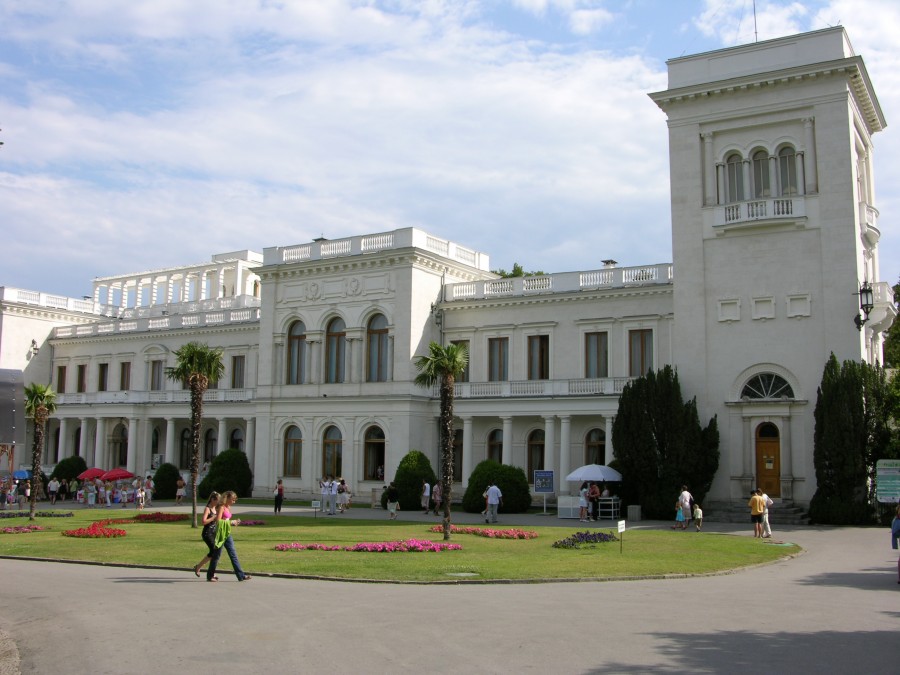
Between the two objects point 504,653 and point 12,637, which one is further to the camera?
point 12,637

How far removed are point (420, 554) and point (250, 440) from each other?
34597 mm

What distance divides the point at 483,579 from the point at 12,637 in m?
8.81

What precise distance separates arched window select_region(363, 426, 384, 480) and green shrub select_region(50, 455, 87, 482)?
76.3 ft

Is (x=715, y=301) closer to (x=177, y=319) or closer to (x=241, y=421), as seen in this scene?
(x=241, y=421)

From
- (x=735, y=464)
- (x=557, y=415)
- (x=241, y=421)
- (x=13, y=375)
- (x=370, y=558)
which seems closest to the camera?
(x=13, y=375)

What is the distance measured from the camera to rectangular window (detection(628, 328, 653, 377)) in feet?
146

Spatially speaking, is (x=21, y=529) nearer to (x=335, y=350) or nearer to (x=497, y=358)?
(x=335, y=350)

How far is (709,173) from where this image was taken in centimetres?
3850

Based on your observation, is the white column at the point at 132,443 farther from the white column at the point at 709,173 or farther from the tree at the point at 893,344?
the tree at the point at 893,344

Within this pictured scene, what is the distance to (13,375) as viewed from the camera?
17328 millimetres

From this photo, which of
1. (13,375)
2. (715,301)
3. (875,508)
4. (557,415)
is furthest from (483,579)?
(557,415)

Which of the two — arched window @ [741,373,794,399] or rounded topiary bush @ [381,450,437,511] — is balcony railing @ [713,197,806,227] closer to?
arched window @ [741,373,794,399]

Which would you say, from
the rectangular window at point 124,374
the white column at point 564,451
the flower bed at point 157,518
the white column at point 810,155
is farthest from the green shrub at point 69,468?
the white column at point 810,155

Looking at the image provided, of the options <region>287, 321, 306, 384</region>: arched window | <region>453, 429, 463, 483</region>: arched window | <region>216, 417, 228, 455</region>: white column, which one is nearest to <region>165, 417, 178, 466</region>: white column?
<region>216, 417, 228, 455</region>: white column
